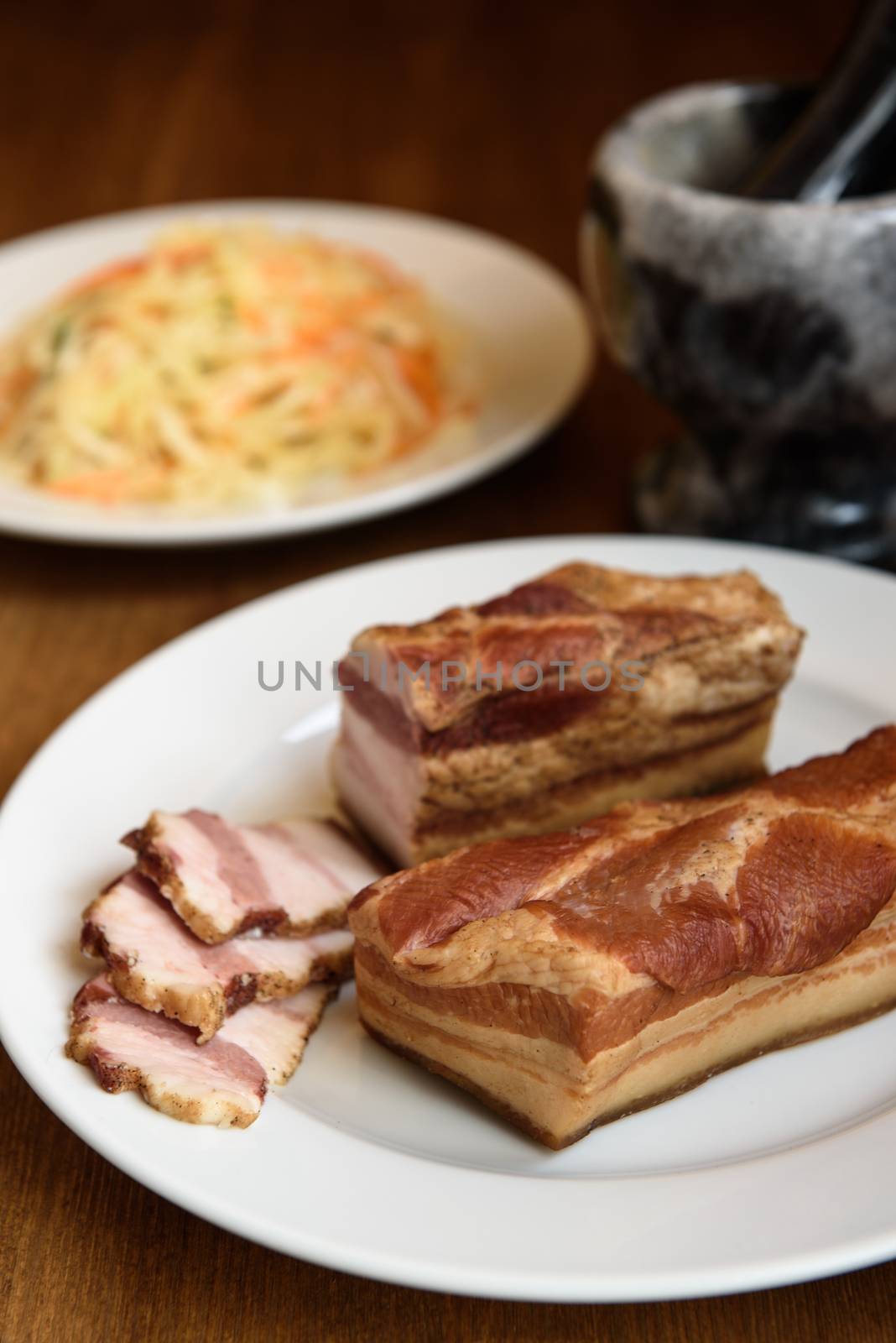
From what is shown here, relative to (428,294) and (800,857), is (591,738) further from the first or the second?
(428,294)

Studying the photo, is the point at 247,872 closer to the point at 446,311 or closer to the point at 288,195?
the point at 446,311

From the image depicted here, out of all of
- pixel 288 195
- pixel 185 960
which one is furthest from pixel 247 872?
pixel 288 195

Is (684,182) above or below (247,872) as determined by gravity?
above

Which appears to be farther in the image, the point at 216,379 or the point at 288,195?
the point at 288,195

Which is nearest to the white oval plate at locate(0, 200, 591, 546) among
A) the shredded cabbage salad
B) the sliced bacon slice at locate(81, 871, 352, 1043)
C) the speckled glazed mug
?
the shredded cabbage salad

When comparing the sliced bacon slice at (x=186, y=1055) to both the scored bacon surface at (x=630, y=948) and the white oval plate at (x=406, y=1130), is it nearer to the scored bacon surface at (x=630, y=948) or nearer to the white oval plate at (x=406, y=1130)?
the white oval plate at (x=406, y=1130)

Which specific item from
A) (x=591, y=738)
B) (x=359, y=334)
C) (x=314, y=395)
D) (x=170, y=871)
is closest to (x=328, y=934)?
(x=170, y=871)

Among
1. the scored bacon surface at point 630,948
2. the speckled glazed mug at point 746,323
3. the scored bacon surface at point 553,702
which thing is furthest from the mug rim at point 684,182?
the scored bacon surface at point 630,948
